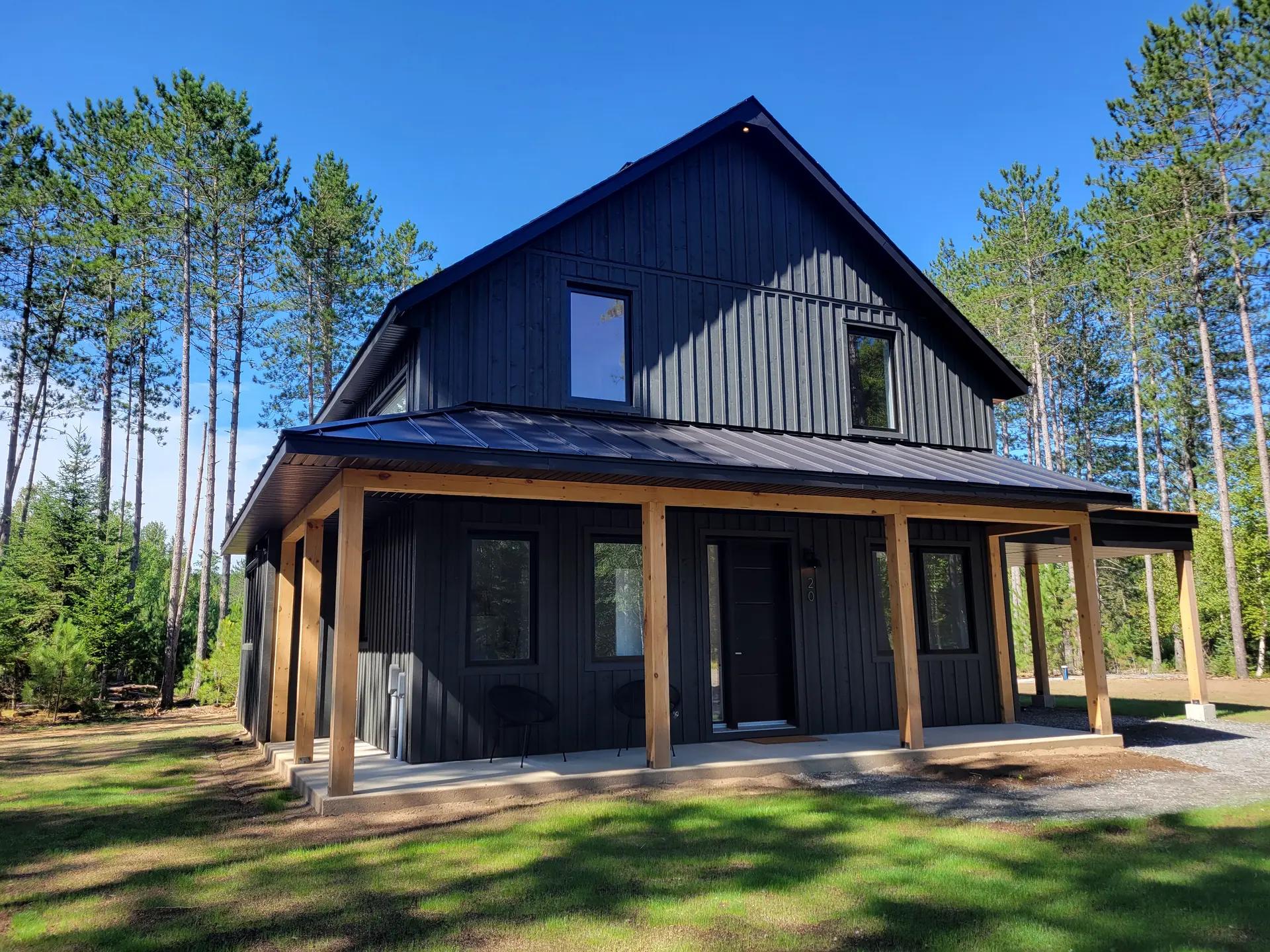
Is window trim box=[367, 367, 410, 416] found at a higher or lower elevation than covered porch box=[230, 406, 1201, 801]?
higher

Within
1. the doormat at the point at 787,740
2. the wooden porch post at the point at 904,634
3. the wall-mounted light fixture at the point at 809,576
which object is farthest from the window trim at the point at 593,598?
the wooden porch post at the point at 904,634

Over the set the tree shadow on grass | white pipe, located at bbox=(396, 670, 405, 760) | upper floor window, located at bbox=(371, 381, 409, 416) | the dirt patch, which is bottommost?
the dirt patch

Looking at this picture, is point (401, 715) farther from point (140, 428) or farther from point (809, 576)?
point (140, 428)

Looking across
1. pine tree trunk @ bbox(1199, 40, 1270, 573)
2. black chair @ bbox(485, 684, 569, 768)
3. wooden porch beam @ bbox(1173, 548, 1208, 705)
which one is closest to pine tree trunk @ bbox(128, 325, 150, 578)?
black chair @ bbox(485, 684, 569, 768)

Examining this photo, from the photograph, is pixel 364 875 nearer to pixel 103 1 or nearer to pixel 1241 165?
pixel 103 1

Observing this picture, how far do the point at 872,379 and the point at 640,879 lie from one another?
818 centimetres

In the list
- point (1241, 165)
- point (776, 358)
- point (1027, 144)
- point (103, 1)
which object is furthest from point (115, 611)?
point (1027, 144)

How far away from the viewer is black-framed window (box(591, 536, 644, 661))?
9016mm

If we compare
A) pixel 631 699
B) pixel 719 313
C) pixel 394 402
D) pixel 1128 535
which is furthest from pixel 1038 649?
pixel 394 402

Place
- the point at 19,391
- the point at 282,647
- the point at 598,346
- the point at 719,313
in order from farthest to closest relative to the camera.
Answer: the point at 19,391 → the point at 719,313 → the point at 282,647 → the point at 598,346

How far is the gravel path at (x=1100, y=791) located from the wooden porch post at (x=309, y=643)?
4672mm

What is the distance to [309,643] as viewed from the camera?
790 centimetres

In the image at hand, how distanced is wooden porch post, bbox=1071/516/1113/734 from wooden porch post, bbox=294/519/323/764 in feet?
25.9

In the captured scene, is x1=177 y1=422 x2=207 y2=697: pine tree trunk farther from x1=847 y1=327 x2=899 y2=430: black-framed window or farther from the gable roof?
x1=847 y1=327 x2=899 y2=430: black-framed window
